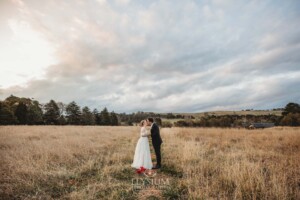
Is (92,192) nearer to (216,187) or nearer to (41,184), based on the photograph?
(41,184)

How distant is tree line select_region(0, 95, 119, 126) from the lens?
46.3 meters

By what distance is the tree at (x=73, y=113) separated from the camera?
6800cm

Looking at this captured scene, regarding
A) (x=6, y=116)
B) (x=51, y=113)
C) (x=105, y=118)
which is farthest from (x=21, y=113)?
(x=105, y=118)

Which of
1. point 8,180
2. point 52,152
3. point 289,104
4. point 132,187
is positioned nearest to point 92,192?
point 132,187

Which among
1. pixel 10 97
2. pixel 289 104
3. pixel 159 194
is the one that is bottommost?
pixel 159 194

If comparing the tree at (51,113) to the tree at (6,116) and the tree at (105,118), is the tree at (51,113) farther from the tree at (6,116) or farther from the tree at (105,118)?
the tree at (105,118)

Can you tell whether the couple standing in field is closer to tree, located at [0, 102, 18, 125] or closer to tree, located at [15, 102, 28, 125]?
tree, located at [0, 102, 18, 125]

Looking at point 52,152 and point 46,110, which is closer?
point 52,152

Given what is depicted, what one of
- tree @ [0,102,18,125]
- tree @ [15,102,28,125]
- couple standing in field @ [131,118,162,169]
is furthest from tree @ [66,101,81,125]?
couple standing in field @ [131,118,162,169]

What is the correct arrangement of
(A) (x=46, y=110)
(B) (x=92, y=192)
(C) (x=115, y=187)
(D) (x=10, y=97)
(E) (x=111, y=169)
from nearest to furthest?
(B) (x=92, y=192) → (C) (x=115, y=187) → (E) (x=111, y=169) → (A) (x=46, y=110) → (D) (x=10, y=97)

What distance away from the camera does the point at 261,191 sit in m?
5.23

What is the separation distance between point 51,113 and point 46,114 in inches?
53.7

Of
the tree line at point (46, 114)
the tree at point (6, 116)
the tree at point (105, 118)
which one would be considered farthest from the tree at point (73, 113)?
the tree at point (6, 116)

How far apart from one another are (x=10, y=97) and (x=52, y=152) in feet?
242
